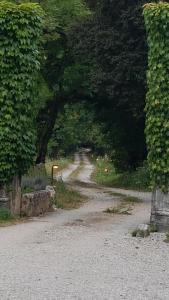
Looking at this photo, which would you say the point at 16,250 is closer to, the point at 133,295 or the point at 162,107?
the point at 133,295

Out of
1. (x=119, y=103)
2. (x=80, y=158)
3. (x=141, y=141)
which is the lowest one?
(x=80, y=158)

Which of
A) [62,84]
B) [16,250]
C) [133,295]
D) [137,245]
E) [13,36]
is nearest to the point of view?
[133,295]

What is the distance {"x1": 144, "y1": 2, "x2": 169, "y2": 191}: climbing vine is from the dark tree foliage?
38.6 ft

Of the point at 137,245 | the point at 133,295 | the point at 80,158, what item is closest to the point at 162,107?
the point at 137,245

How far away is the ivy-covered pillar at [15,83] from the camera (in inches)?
658

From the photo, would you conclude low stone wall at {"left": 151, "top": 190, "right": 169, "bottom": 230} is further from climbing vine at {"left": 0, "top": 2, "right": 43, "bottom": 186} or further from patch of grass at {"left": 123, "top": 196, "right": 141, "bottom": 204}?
patch of grass at {"left": 123, "top": 196, "right": 141, "bottom": 204}

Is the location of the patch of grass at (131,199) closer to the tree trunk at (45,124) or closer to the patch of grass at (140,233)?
the tree trunk at (45,124)

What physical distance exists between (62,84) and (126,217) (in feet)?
52.4

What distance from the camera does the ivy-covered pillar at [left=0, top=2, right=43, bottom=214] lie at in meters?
16.7

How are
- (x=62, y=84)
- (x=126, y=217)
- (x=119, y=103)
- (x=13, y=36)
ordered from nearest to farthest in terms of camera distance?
(x=13, y=36) → (x=126, y=217) → (x=119, y=103) → (x=62, y=84)

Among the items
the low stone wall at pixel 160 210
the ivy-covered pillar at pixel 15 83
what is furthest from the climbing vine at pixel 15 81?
the low stone wall at pixel 160 210

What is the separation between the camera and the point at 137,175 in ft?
112

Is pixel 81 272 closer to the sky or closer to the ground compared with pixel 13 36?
closer to the ground

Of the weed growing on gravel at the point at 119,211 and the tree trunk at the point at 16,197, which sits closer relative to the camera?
the tree trunk at the point at 16,197
